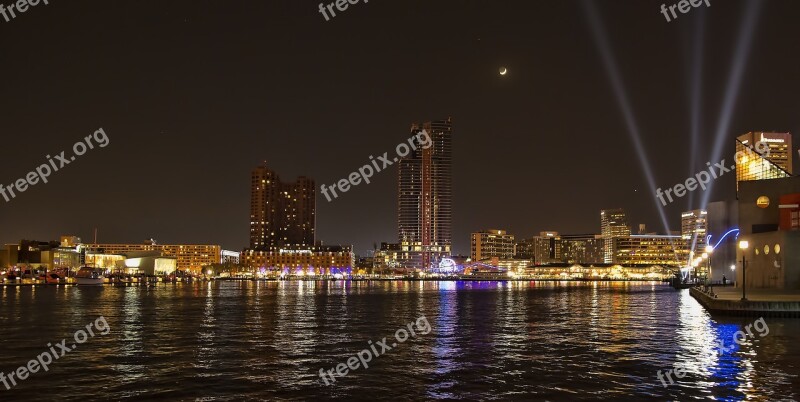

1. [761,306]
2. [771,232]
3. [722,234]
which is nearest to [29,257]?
[722,234]

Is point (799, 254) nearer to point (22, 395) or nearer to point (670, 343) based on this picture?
point (670, 343)

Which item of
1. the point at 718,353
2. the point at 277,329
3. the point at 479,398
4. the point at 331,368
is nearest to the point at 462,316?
the point at 277,329

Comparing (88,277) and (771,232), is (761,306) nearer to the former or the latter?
(771,232)

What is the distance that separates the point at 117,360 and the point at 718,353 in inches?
1037

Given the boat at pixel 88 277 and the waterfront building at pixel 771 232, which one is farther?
the boat at pixel 88 277

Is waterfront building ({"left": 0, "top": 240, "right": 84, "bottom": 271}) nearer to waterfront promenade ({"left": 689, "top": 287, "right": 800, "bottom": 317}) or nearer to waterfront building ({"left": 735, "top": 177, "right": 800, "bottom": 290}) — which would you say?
waterfront building ({"left": 735, "top": 177, "right": 800, "bottom": 290})

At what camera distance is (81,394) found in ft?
73.4

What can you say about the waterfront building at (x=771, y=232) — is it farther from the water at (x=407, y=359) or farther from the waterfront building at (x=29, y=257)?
the waterfront building at (x=29, y=257)

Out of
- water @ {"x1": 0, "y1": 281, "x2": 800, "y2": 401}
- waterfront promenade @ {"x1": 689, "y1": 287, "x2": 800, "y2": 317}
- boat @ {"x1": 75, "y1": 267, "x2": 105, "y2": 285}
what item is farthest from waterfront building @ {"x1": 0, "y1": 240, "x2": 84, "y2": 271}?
waterfront promenade @ {"x1": 689, "y1": 287, "x2": 800, "y2": 317}

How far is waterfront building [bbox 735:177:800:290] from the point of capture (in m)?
60.8

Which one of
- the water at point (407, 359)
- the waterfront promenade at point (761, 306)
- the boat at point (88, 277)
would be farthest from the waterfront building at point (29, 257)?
the waterfront promenade at point (761, 306)

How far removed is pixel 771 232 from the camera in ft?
213

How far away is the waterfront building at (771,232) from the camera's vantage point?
60844 mm

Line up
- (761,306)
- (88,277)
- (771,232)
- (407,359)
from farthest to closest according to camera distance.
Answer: (88,277), (771,232), (761,306), (407,359)
